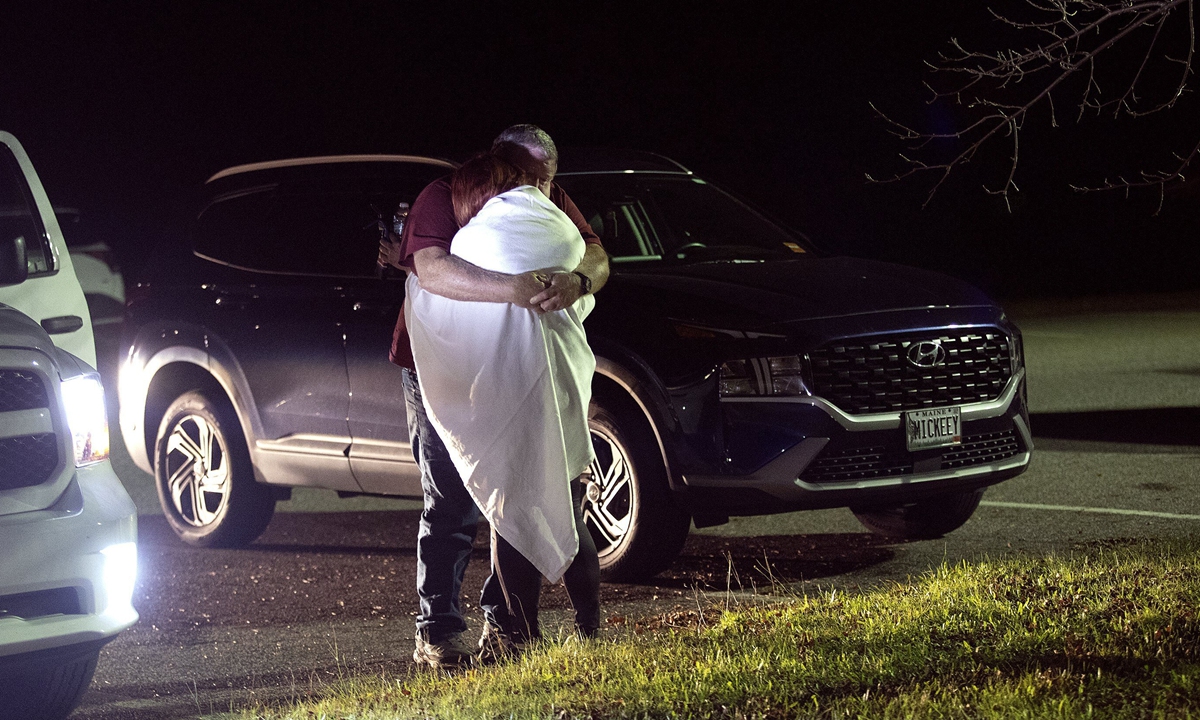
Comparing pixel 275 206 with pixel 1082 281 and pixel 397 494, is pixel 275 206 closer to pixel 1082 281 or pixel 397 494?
pixel 397 494

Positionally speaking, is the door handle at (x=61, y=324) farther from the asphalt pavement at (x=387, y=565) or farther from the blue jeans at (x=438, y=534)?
the blue jeans at (x=438, y=534)

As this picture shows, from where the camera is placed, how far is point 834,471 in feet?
24.4

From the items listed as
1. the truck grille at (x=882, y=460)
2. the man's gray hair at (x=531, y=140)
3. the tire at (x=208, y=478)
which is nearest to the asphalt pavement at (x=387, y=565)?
the tire at (x=208, y=478)

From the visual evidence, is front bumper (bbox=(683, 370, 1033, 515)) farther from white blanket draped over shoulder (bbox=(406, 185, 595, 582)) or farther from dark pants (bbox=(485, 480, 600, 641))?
white blanket draped over shoulder (bbox=(406, 185, 595, 582))

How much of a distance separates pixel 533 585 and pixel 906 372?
2.32 m

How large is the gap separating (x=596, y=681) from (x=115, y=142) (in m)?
31.7

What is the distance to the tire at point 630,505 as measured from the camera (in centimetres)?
756

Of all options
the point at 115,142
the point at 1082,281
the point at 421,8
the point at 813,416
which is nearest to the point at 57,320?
the point at 813,416

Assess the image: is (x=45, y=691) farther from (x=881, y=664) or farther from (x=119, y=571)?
(x=881, y=664)

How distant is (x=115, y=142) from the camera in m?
35.0

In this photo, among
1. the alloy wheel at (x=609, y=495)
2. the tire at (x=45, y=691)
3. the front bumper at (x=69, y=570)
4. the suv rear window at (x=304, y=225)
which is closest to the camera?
the front bumper at (x=69, y=570)

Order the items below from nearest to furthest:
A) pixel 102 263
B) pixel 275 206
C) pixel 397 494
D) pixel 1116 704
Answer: pixel 1116 704, pixel 397 494, pixel 275 206, pixel 102 263

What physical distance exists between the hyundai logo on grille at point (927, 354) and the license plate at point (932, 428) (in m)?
0.21

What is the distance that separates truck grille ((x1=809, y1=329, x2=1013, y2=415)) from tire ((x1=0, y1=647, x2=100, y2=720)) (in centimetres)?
329
